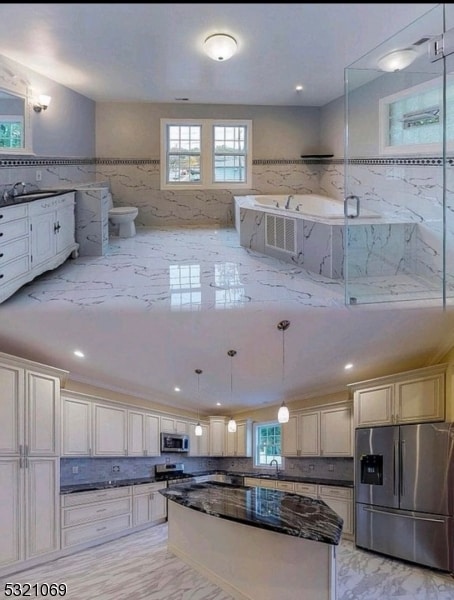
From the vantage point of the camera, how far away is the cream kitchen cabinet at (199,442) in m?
7.65

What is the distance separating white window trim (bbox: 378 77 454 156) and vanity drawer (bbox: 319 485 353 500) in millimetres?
3591

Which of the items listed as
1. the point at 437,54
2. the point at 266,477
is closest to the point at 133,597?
the point at 266,477

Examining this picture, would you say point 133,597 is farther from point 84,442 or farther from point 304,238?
point 304,238

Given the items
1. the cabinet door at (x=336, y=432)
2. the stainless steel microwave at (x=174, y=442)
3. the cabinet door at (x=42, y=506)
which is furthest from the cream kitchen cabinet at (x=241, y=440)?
the cabinet door at (x=42, y=506)

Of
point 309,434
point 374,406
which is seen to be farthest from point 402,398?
point 309,434

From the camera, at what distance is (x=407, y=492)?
4246 mm

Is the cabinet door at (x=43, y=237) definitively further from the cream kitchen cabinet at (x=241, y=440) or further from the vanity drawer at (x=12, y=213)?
the cream kitchen cabinet at (x=241, y=440)

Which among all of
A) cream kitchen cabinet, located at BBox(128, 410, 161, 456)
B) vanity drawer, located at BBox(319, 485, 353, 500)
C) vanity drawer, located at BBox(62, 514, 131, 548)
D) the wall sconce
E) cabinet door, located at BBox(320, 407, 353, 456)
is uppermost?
the wall sconce

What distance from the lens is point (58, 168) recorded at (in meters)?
6.32

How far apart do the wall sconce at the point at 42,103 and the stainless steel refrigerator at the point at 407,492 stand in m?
5.31

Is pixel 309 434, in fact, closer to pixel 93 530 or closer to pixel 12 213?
pixel 93 530

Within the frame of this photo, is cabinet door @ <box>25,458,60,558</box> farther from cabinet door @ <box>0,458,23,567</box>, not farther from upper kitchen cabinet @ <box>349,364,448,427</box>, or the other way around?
upper kitchen cabinet @ <box>349,364,448,427</box>

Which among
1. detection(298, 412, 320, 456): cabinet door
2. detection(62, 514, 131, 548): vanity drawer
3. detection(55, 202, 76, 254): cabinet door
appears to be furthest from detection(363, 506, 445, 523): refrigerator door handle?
detection(55, 202, 76, 254): cabinet door

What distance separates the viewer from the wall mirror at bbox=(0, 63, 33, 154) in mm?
4945
